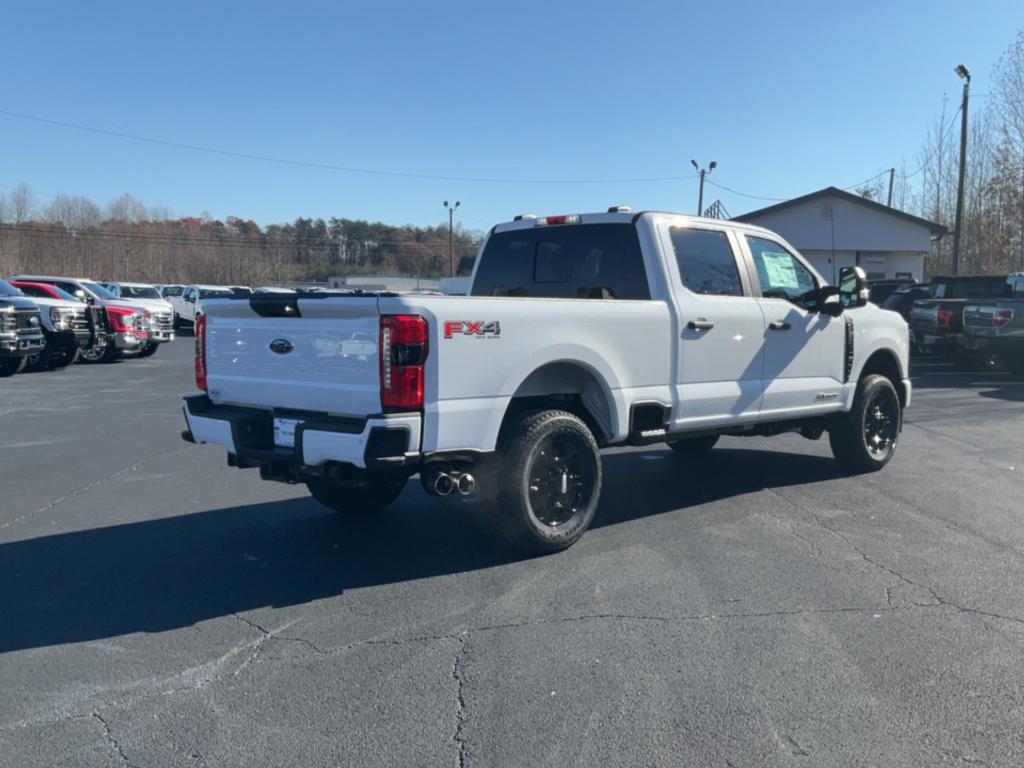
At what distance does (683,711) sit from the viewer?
3.78 metres

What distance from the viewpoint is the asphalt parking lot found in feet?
11.7

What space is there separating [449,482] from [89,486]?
4.31m

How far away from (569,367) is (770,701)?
2.66 metres

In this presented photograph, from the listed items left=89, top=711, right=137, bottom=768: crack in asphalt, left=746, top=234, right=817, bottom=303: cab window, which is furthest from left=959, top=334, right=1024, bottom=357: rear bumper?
left=89, top=711, right=137, bottom=768: crack in asphalt

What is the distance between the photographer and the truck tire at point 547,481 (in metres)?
5.59

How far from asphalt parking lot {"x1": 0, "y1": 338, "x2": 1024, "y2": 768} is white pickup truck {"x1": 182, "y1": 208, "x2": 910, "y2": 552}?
1.93 feet

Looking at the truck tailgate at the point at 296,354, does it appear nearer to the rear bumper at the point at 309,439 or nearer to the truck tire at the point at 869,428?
the rear bumper at the point at 309,439

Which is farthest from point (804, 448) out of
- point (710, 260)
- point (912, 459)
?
point (710, 260)

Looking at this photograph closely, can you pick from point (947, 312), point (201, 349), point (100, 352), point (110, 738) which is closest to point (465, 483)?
point (201, 349)

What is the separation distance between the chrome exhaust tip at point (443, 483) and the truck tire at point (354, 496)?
141 cm

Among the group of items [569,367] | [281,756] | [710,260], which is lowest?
[281,756]

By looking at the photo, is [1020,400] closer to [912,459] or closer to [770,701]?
[912,459]

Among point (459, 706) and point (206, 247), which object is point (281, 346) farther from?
point (206, 247)

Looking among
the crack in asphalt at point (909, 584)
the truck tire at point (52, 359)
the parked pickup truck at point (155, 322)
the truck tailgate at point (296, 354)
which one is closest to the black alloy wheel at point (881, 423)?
Result: the crack in asphalt at point (909, 584)
